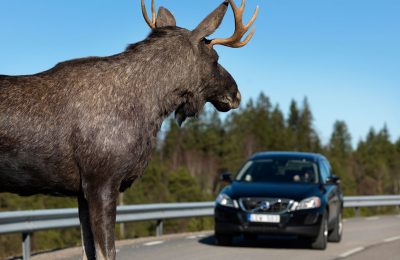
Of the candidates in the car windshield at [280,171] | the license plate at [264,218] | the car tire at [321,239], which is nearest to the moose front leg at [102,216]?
the license plate at [264,218]

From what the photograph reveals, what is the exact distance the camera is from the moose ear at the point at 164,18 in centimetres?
820

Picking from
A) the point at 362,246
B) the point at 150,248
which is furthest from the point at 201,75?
the point at 362,246

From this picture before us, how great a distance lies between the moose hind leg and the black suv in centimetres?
646

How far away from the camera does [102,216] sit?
21.6 ft

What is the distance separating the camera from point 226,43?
788 centimetres

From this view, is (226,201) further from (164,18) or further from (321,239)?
(164,18)

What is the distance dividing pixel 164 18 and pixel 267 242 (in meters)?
7.27

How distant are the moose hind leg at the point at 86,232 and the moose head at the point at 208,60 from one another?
1.30m

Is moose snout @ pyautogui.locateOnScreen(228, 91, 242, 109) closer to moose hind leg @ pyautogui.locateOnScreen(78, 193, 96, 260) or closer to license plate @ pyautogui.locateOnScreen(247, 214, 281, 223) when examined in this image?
moose hind leg @ pyautogui.locateOnScreen(78, 193, 96, 260)

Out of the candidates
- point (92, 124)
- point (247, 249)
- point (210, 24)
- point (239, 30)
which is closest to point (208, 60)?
point (210, 24)

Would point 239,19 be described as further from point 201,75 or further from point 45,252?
point 45,252

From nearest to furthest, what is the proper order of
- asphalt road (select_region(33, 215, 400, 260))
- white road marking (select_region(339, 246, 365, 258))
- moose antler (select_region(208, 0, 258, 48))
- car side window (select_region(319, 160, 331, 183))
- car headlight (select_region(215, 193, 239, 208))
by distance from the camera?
moose antler (select_region(208, 0, 258, 48)) < asphalt road (select_region(33, 215, 400, 260)) < white road marking (select_region(339, 246, 365, 258)) < car headlight (select_region(215, 193, 239, 208)) < car side window (select_region(319, 160, 331, 183))

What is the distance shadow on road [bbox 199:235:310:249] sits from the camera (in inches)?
546

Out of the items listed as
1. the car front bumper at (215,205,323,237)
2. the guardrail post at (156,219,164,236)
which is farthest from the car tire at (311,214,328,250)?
the guardrail post at (156,219,164,236)
